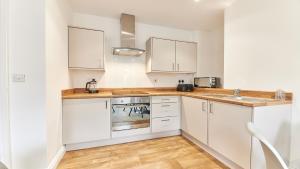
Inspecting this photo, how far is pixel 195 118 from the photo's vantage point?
2277 mm

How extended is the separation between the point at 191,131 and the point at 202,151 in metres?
0.35

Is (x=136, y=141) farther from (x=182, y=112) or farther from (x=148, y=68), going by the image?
(x=148, y=68)

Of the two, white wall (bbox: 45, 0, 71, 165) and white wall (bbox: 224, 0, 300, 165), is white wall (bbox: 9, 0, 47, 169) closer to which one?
white wall (bbox: 45, 0, 71, 165)

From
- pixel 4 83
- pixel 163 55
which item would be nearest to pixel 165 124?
pixel 163 55

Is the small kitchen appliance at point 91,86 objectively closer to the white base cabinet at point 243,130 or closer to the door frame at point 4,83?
the door frame at point 4,83

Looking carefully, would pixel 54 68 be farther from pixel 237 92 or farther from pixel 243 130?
pixel 237 92

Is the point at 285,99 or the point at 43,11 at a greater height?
the point at 43,11

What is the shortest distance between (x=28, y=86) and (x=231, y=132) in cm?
221

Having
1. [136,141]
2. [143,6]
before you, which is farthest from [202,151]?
[143,6]

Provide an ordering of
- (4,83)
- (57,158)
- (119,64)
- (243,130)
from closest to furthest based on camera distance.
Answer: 1. (4,83)
2. (243,130)
3. (57,158)
4. (119,64)

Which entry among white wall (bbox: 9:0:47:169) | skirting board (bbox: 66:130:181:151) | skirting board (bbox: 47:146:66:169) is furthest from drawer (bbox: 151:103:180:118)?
white wall (bbox: 9:0:47:169)

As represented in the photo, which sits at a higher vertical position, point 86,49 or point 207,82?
point 86,49

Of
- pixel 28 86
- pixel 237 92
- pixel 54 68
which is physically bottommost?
pixel 237 92

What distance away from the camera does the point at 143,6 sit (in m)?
2.38
